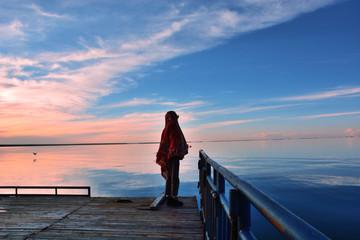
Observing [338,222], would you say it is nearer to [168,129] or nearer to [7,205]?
[168,129]

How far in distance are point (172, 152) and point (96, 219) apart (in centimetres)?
194

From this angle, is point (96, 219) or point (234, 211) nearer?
point (234, 211)

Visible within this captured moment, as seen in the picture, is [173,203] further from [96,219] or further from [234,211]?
[234,211]

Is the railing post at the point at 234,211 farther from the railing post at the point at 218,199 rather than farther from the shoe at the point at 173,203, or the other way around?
the shoe at the point at 173,203

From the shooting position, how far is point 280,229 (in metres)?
0.89

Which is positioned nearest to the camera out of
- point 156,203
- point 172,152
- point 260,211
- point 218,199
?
point 260,211

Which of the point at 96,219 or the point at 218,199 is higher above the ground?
the point at 218,199

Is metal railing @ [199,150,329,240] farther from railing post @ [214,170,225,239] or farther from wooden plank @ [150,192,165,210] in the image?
wooden plank @ [150,192,165,210]

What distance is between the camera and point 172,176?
18.3ft

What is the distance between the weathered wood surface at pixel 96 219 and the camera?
13.1 ft

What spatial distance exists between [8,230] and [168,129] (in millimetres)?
3325

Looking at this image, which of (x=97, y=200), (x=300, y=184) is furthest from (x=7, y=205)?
(x=300, y=184)

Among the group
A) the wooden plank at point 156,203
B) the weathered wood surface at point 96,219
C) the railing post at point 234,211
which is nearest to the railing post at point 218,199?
the railing post at point 234,211

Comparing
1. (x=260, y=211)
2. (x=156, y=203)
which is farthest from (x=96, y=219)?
(x=260, y=211)
